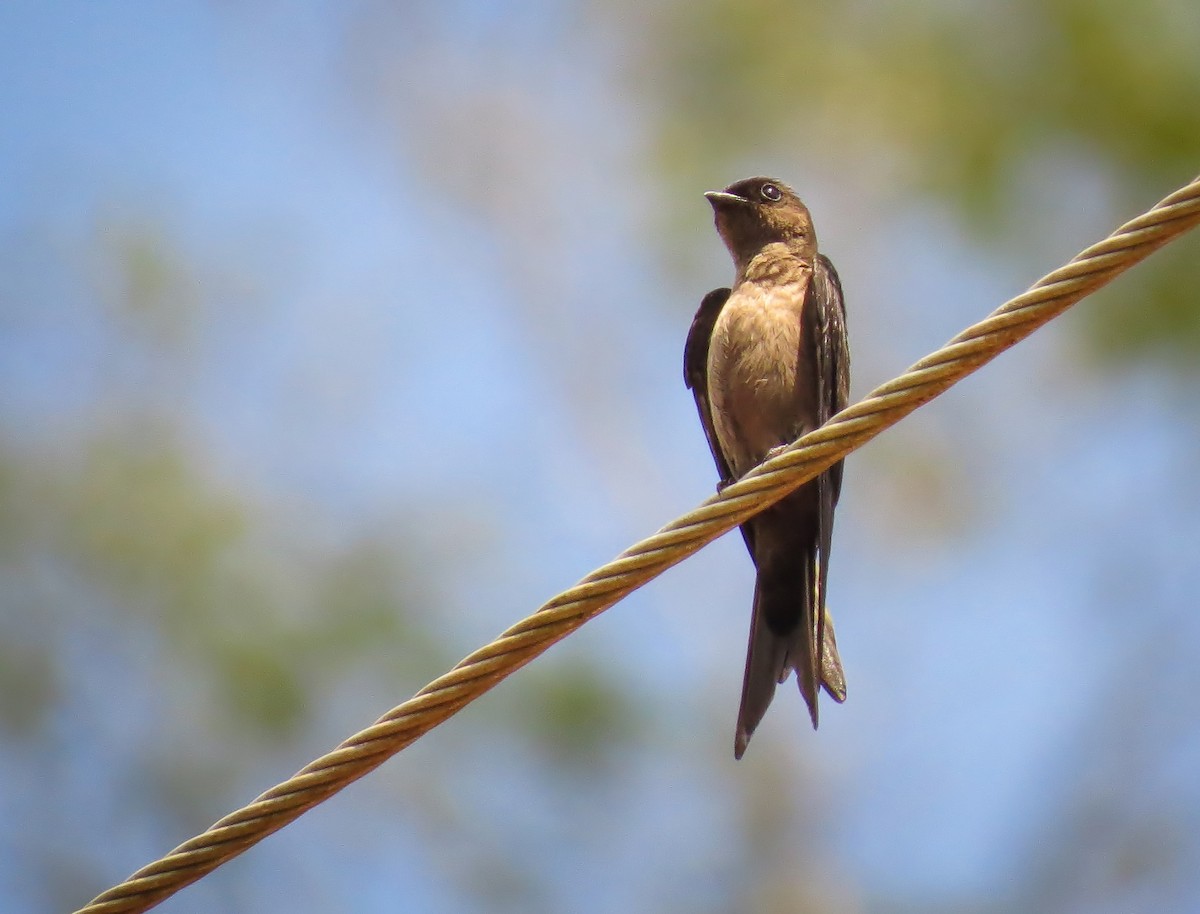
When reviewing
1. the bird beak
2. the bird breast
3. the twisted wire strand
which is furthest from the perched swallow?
the twisted wire strand

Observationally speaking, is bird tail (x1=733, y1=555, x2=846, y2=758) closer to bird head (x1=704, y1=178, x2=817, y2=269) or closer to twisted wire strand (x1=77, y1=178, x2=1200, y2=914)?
twisted wire strand (x1=77, y1=178, x2=1200, y2=914)

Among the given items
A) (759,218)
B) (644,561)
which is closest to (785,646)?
(644,561)

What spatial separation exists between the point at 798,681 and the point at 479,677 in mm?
1692

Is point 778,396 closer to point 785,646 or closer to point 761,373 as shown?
point 761,373

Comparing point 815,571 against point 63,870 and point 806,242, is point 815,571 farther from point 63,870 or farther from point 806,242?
point 63,870

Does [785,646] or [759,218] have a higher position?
[759,218]

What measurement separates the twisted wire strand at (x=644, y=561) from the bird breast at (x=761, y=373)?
1943mm

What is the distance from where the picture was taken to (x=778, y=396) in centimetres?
520

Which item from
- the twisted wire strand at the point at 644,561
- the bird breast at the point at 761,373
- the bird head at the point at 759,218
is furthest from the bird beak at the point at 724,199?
the twisted wire strand at the point at 644,561

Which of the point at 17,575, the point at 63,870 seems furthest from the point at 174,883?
the point at 17,575

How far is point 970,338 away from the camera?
120 inches

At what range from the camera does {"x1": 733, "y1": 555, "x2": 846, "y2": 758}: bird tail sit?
4285 millimetres

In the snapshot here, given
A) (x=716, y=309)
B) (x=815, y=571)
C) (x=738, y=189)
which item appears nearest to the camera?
(x=815, y=571)

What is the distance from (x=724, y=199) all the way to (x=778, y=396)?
3.73 ft
